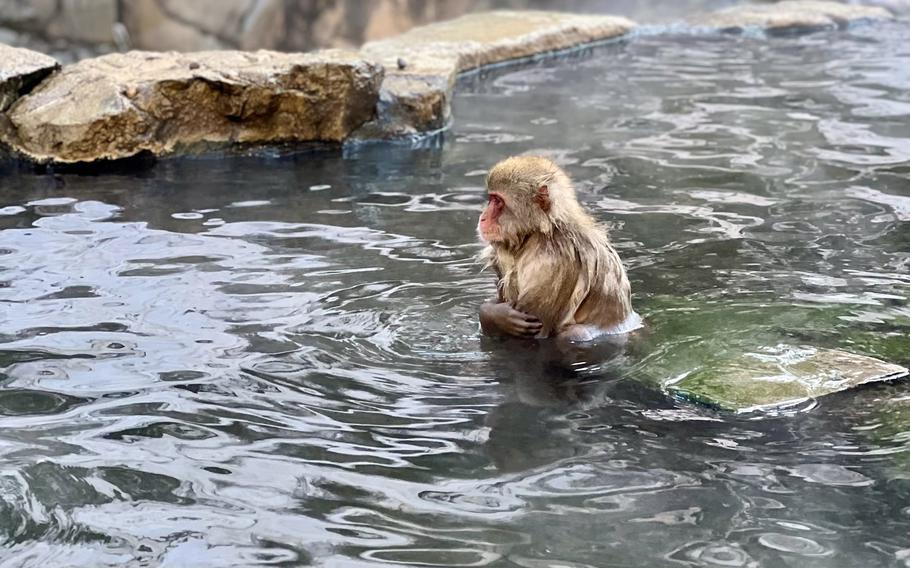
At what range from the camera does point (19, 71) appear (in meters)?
6.97

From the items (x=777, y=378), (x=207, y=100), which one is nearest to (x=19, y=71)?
(x=207, y=100)

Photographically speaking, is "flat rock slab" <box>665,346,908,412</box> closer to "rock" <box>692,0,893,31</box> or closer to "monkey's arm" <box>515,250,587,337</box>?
"monkey's arm" <box>515,250,587,337</box>

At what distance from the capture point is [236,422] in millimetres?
3559

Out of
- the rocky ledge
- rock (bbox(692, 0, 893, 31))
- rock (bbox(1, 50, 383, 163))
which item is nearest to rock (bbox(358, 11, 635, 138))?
the rocky ledge

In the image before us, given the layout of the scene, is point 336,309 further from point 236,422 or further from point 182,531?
point 182,531

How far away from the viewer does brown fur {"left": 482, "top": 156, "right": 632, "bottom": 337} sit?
4180 millimetres

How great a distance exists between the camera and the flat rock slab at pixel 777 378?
12.2ft

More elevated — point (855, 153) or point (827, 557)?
point (855, 153)

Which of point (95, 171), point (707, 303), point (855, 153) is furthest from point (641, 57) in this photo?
point (707, 303)

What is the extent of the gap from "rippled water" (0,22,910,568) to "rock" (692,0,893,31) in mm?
5721

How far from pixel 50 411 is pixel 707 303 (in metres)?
2.51

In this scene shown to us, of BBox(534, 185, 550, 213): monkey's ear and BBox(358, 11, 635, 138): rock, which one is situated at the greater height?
BBox(358, 11, 635, 138): rock

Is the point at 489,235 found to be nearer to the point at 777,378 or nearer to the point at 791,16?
the point at 777,378

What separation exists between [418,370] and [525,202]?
727 mm
